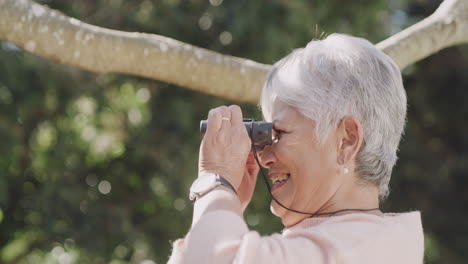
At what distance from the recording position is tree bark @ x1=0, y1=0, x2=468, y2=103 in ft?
7.22

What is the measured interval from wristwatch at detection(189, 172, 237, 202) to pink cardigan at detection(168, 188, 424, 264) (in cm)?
2

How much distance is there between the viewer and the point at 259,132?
1651 mm

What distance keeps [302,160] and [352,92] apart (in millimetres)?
219

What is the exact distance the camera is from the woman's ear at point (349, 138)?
5.32ft

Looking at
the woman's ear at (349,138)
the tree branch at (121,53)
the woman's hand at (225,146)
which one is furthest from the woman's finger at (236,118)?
the tree branch at (121,53)

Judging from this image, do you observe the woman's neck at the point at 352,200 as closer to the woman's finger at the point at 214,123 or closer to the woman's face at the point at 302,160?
the woman's face at the point at 302,160

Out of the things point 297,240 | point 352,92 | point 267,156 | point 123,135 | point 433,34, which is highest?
point 433,34

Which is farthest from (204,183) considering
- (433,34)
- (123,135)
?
(123,135)

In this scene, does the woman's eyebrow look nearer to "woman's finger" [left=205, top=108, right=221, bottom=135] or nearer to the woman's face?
the woman's face

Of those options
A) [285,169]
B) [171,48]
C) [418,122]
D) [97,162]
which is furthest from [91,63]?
[418,122]

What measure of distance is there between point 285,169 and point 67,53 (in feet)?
3.03

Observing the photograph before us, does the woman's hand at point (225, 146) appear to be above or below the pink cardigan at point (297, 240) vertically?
above

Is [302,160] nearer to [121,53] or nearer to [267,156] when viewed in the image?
[267,156]

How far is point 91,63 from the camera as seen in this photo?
2299 millimetres
